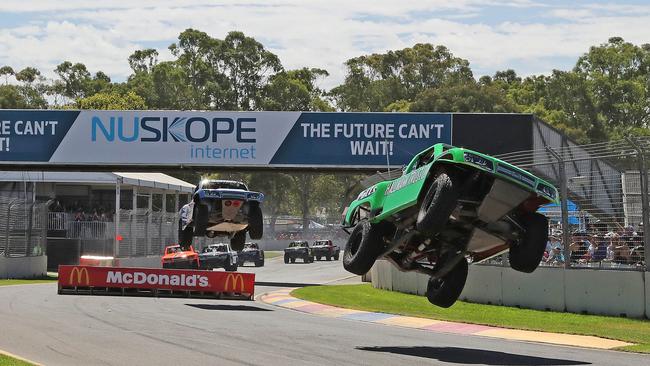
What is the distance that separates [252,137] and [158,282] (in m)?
11.5

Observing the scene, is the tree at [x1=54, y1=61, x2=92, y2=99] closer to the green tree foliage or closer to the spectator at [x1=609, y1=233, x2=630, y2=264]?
the green tree foliage

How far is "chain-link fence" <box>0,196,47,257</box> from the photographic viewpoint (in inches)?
1606

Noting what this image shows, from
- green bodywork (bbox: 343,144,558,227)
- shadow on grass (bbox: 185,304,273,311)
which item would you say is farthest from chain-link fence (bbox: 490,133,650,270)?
shadow on grass (bbox: 185,304,273,311)

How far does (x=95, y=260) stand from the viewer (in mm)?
41562

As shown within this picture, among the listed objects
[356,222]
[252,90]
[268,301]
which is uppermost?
[252,90]

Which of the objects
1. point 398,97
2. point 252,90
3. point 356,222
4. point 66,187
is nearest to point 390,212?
point 356,222

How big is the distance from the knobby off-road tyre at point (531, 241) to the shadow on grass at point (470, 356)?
4.50 feet

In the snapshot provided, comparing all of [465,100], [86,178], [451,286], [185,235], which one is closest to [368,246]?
[451,286]

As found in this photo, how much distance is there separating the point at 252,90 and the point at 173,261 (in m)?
63.8

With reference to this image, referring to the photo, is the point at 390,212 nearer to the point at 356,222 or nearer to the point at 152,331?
the point at 356,222

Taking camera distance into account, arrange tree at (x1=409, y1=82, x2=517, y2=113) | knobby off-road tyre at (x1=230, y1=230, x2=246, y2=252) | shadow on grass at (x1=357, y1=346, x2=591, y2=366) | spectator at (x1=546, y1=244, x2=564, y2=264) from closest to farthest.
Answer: shadow on grass at (x1=357, y1=346, x2=591, y2=366)
knobby off-road tyre at (x1=230, y1=230, x2=246, y2=252)
spectator at (x1=546, y1=244, x2=564, y2=264)
tree at (x1=409, y1=82, x2=517, y2=113)

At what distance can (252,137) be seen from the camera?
39.1 meters

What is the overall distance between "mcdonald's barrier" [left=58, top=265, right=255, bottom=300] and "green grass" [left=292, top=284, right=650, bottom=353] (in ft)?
9.15

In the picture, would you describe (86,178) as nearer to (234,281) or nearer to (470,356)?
(234,281)
